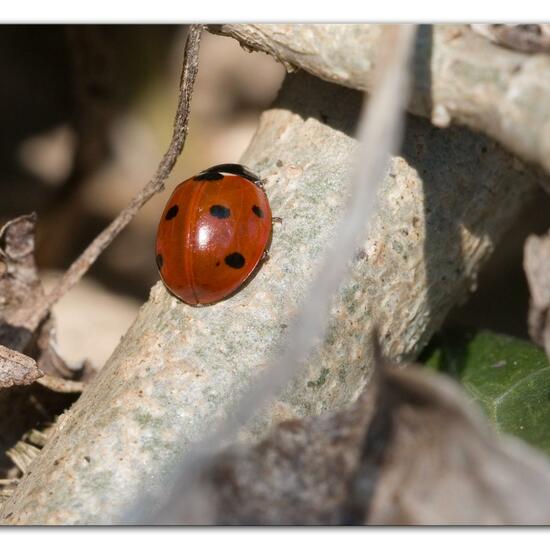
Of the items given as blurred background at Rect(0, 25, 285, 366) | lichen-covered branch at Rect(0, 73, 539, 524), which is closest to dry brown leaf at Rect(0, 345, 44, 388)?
lichen-covered branch at Rect(0, 73, 539, 524)

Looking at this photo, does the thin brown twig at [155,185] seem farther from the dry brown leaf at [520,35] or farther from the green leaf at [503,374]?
the green leaf at [503,374]

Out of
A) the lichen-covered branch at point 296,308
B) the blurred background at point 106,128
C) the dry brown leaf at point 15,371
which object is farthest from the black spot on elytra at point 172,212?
the blurred background at point 106,128

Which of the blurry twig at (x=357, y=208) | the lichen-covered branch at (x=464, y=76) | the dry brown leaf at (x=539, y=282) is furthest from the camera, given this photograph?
the dry brown leaf at (x=539, y=282)

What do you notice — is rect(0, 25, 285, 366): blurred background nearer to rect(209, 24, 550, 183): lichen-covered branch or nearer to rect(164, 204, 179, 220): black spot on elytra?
rect(164, 204, 179, 220): black spot on elytra

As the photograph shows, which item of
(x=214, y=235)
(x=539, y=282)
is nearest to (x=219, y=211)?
(x=214, y=235)
